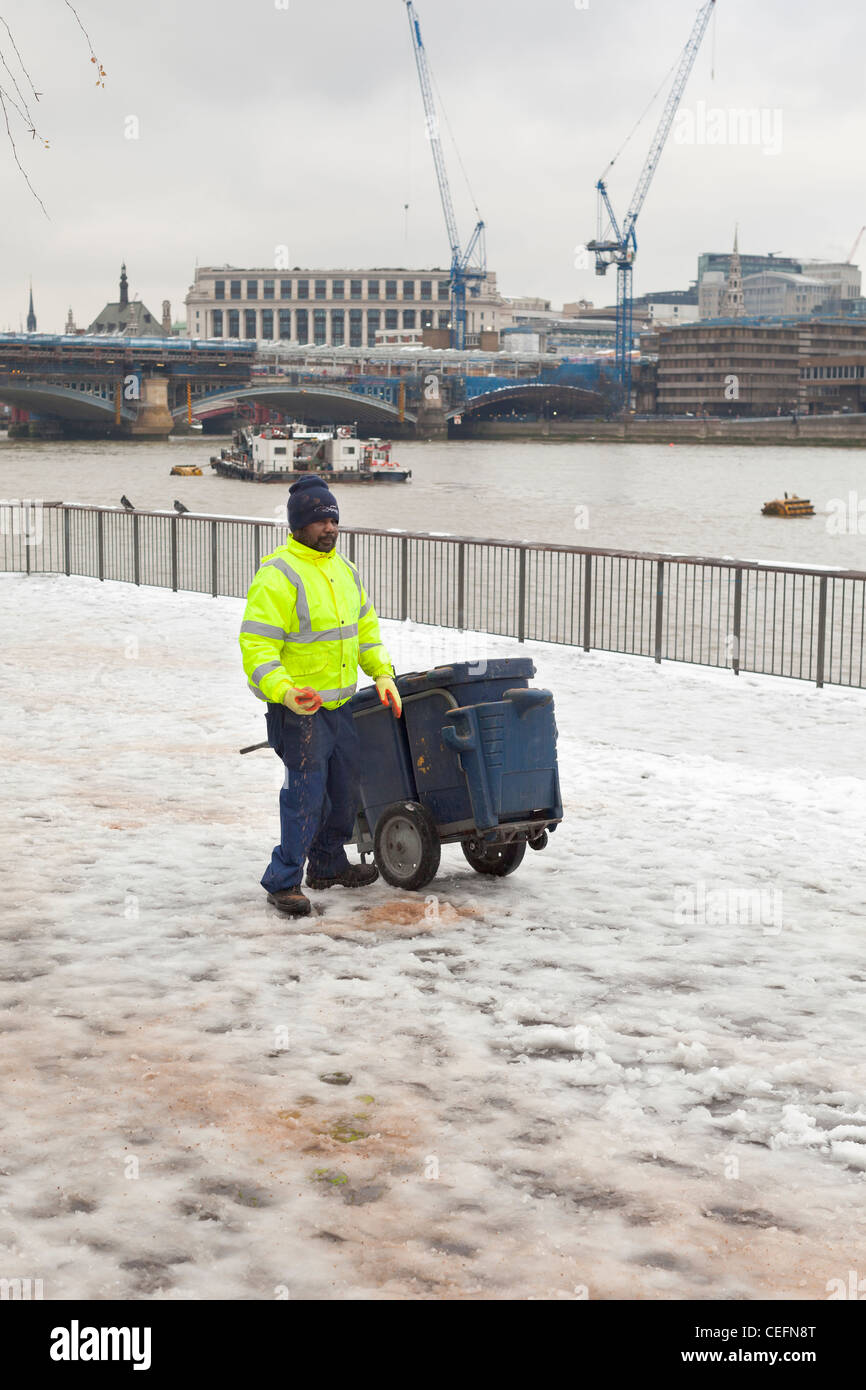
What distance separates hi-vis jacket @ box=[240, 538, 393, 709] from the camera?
21.6ft

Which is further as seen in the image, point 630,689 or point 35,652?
point 35,652

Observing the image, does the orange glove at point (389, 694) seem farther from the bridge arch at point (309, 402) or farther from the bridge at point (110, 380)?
the bridge arch at point (309, 402)

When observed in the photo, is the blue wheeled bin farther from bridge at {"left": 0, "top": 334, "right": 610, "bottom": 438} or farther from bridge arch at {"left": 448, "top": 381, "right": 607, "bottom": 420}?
bridge arch at {"left": 448, "top": 381, "right": 607, "bottom": 420}

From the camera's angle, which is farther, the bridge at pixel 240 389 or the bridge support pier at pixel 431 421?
the bridge support pier at pixel 431 421

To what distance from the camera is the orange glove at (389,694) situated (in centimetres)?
695

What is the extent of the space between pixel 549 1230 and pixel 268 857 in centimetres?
397

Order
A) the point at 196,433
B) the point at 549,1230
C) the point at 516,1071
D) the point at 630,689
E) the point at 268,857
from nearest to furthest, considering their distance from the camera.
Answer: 1. the point at 549,1230
2. the point at 516,1071
3. the point at 268,857
4. the point at 630,689
5. the point at 196,433

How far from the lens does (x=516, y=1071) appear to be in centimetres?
523

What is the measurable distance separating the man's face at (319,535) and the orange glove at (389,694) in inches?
25.8

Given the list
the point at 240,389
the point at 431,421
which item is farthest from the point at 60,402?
the point at 431,421

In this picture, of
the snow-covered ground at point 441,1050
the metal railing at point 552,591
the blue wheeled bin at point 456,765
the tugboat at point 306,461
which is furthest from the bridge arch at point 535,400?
the blue wheeled bin at point 456,765

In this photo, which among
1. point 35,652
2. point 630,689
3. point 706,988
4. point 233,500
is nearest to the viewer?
point 706,988

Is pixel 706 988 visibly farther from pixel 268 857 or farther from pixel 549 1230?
pixel 268 857
